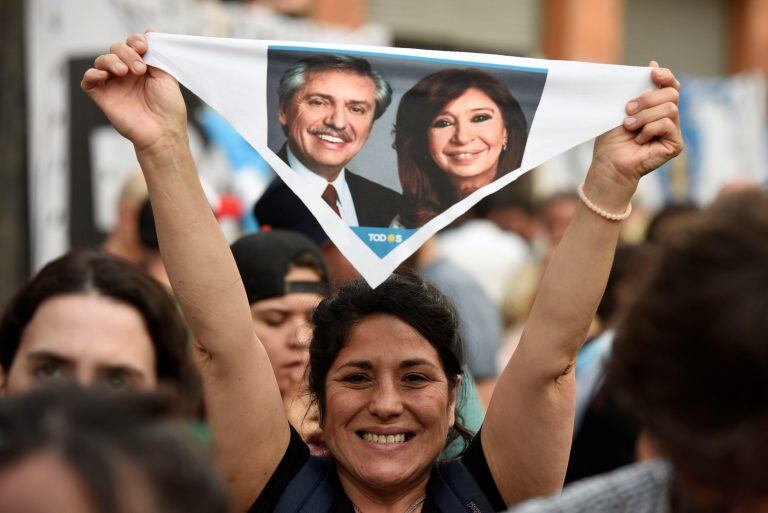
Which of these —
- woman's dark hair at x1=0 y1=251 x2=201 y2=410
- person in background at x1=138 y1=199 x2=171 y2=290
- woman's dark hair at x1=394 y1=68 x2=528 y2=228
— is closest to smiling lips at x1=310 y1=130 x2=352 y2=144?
woman's dark hair at x1=394 y1=68 x2=528 y2=228

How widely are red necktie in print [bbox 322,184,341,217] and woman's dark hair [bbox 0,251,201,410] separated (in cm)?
40

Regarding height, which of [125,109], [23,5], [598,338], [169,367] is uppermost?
[23,5]

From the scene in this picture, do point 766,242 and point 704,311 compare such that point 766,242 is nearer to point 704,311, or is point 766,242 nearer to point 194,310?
point 704,311

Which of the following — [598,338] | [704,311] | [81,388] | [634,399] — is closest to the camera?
[81,388]

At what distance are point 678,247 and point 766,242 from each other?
0.11m

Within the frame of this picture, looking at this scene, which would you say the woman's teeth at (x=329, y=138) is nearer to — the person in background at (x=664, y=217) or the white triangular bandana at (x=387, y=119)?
the white triangular bandana at (x=387, y=119)

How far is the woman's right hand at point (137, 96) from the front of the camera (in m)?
2.42

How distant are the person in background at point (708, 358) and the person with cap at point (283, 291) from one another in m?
1.81

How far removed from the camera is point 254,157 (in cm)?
644

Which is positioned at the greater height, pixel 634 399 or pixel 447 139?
pixel 447 139

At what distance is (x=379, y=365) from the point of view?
8.42ft

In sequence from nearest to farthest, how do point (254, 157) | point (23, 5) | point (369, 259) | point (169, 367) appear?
point (169, 367) → point (369, 259) → point (23, 5) → point (254, 157)

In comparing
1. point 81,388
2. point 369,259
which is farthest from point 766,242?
point 369,259

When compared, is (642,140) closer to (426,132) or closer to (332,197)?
(426,132)
